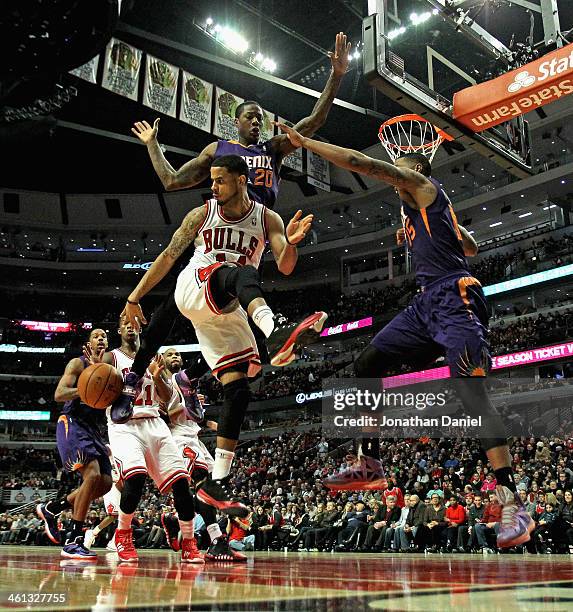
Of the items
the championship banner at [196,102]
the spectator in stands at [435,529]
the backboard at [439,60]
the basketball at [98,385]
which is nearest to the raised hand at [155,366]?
the basketball at [98,385]

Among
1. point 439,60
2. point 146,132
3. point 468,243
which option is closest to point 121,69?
point 439,60

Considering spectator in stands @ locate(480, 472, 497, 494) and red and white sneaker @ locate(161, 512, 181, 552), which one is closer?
red and white sneaker @ locate(161, 512, 181, 552)

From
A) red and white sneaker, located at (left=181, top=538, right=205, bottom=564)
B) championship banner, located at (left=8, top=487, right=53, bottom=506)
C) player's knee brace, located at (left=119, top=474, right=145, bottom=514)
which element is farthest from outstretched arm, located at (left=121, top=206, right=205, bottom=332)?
championship banner, located at (left=8, top=487, right=53, bottom=506)

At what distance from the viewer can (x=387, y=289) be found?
31.9 meters

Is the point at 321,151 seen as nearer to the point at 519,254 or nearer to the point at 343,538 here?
the point at 343,538

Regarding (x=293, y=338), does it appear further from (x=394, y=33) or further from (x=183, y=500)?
(x=394, y=33)

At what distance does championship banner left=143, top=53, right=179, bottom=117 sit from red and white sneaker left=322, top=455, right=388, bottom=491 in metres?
14.0

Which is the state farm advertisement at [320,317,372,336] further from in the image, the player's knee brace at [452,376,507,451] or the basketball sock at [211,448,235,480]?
the player's knee brace at [452,376,507,451]

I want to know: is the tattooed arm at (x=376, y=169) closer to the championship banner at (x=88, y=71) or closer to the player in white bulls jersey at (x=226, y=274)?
the player in white bulls jersey at (x=226, y=274)

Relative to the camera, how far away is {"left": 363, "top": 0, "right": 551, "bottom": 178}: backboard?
22.7 ft

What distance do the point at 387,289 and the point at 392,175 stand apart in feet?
93.1

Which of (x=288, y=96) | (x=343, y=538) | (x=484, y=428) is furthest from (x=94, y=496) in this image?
(x=288, y=96)

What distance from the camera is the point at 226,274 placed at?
376 cm

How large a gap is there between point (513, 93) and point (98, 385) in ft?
18.2
